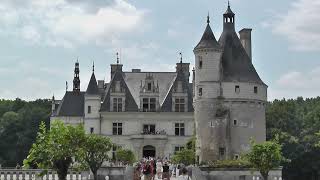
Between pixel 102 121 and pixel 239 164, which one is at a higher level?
pixel 102 121

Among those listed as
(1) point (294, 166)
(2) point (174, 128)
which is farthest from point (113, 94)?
(1) point (294, 166)

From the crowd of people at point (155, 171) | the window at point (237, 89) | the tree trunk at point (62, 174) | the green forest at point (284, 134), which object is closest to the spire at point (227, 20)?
the window at point (237, 89)

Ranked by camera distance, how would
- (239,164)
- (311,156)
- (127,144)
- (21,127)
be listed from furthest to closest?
(21,127), (311,156), (127,144), (239,164)

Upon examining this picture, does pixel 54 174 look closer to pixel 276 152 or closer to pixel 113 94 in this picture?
pixel 276 152

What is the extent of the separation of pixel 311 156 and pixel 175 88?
60.2ft

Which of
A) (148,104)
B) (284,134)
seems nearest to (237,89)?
(148,104)

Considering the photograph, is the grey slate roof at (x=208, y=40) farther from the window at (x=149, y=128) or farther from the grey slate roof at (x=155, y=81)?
the window at (x=149, y=128)

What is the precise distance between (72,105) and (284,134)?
74.3 feet

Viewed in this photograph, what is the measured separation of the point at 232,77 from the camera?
5638cm

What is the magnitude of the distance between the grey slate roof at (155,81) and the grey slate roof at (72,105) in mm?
6546

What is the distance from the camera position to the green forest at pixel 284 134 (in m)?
72.2

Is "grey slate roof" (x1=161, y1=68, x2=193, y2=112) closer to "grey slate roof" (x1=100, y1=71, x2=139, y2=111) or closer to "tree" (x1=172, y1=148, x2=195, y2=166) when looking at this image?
"grey slate roof" (x1=100, y1=71, x2=139, y2=111)

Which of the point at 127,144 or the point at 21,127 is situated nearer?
the point at 127,144

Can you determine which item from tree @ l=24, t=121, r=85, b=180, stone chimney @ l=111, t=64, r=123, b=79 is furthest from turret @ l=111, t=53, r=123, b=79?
tree @ l=24, t=121, r=85, b=180
